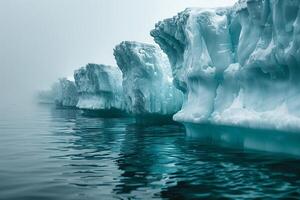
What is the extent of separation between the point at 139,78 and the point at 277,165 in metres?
21.4

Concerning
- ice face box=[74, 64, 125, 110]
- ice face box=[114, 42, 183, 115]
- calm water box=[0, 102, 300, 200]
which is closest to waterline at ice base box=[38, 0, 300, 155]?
calm water box=[0, 102, 300, 200]

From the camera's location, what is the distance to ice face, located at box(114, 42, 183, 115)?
3158 cm

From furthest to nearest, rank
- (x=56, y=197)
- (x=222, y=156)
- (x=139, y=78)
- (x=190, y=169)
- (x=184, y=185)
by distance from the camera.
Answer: (x=139, y=78)
(x=222, y=156)
(x=190, y=169)
(x=184, y=185)
(x=56, y=197)

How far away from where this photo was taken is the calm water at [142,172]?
29.2ft

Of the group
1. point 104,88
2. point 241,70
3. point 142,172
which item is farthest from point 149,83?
point 142,172

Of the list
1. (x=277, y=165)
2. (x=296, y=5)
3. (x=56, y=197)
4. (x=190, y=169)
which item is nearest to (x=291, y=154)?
(x=277, y=165)

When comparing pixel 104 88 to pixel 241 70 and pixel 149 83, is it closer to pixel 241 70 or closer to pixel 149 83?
pixel 149 83

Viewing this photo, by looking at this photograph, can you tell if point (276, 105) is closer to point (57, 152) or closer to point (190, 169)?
point (190, 169)

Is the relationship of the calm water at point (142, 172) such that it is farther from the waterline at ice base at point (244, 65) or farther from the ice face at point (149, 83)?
the ice face at point (149, 83)

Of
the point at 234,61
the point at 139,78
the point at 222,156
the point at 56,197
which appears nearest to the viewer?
the point at 56,197

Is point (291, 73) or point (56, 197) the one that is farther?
point (291, 73)

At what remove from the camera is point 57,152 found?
50.8 ft

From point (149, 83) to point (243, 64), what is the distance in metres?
17.3

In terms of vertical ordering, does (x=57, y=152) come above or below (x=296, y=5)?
below
